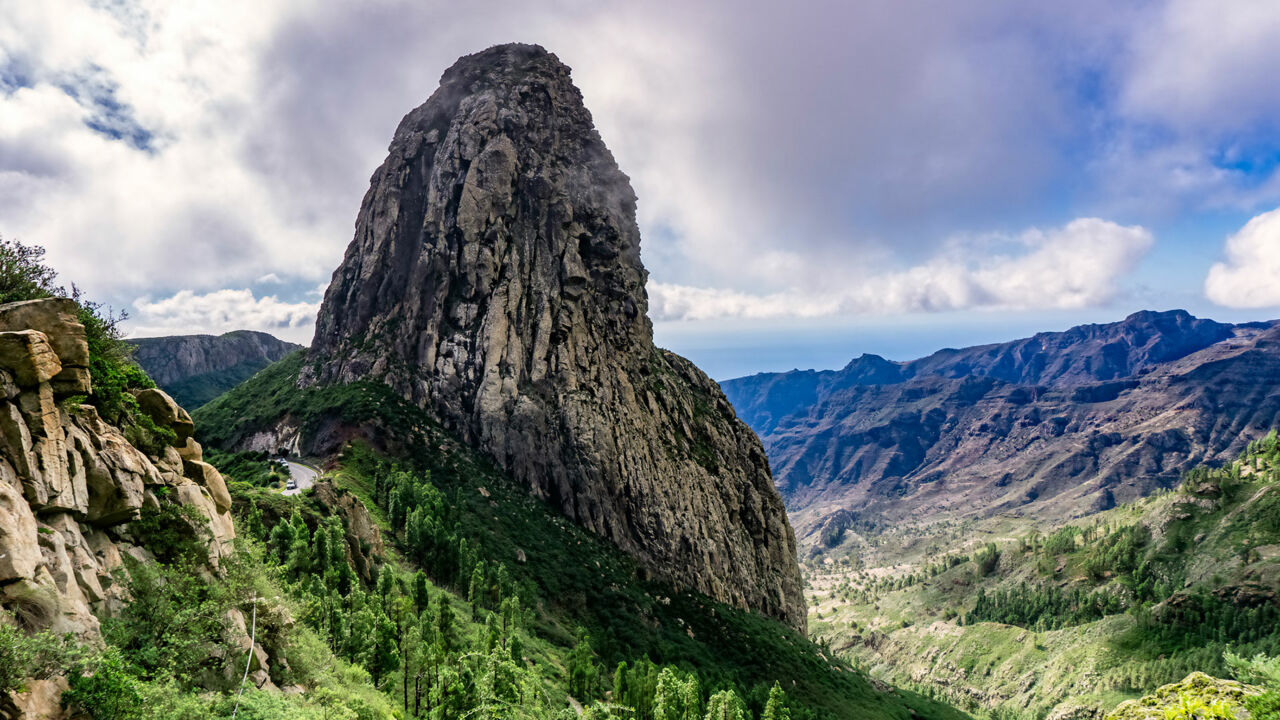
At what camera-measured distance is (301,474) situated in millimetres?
89312

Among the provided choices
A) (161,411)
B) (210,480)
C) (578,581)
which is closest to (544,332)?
(578,581)

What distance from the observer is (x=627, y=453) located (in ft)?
419

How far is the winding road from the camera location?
79037 millimetres

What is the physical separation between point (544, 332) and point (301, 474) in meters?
58.1

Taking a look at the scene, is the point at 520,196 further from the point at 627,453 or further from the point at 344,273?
the point at 627,453

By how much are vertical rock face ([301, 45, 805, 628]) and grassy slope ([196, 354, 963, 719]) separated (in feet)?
23.9

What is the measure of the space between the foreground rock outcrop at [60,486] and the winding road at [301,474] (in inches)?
2032

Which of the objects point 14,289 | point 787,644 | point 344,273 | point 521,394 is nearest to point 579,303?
point 521,394

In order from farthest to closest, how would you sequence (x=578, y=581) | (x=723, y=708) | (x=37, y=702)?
(x=578, y=581), (x=723, y=708), (x=37, y=702)

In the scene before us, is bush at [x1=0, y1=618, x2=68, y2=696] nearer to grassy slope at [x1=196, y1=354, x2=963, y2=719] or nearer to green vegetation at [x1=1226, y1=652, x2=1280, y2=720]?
green vegetation at [x1=1226, y1=652, x2=1280, y2=720]

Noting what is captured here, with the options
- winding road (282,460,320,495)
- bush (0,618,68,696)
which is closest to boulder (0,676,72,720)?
bush (0,618,68,696)

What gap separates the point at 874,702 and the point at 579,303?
4496 inches

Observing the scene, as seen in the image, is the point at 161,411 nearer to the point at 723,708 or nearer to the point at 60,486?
the point at 60,486

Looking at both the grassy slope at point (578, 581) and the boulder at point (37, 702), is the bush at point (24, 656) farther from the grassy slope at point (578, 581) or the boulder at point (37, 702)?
the grassy slope at point (578, 581)
